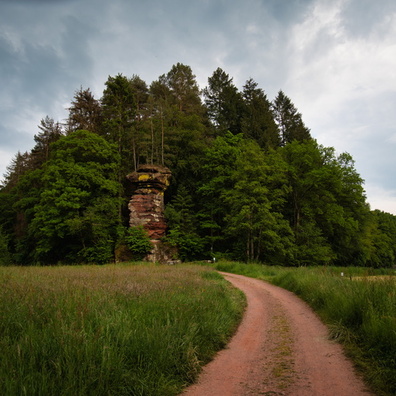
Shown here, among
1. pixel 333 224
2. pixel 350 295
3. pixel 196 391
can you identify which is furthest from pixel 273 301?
pixel 333 224

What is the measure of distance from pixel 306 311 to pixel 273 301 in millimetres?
1855

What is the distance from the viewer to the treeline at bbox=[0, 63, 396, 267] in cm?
2842

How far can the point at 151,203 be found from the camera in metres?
31.8

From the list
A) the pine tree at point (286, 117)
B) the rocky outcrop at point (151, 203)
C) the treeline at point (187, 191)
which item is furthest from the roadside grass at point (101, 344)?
the pine tree at point (286, 117)

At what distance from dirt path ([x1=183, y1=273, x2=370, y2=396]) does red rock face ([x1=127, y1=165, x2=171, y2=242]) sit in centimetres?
2406

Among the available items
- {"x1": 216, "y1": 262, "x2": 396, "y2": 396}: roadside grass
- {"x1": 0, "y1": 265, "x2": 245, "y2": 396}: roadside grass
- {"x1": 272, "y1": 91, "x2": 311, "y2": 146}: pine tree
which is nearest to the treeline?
{"x1": 272, "y1": 91, "x2": 311, "y2": 146}: pine tree

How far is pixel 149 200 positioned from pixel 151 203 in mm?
445

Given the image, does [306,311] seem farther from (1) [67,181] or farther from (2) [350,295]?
(1) [67,181]

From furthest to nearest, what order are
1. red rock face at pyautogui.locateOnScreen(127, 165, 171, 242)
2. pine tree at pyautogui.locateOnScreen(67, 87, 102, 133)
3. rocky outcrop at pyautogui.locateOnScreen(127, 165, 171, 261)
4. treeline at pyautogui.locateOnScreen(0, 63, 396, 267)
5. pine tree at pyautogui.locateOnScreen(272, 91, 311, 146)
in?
pine tree at pyautogui.locateOnScreen(272, 91, 311, 146) → pine tree at pyautogui.locateOnScreen(67, 87, 102, 133) → red rock face at pyautogui.locateOnScreen(127, 165, 171, 242) → rocky outcrop at pyautogui.locateOnScreen(127, 165, 171, 261) → treeline at pyautogui.locateOnScreen(0, 63, 396, 267)

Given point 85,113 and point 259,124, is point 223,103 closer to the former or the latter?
point 259,124

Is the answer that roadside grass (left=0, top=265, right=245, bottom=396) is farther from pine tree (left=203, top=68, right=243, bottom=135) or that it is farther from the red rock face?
pine tree (left=203, top=68, right=243, bottom=135)

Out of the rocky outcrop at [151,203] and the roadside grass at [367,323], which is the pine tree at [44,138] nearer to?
the rocky outcrop at [151,203]

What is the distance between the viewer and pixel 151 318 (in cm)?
552

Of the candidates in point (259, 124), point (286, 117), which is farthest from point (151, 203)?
point (286, 117)
